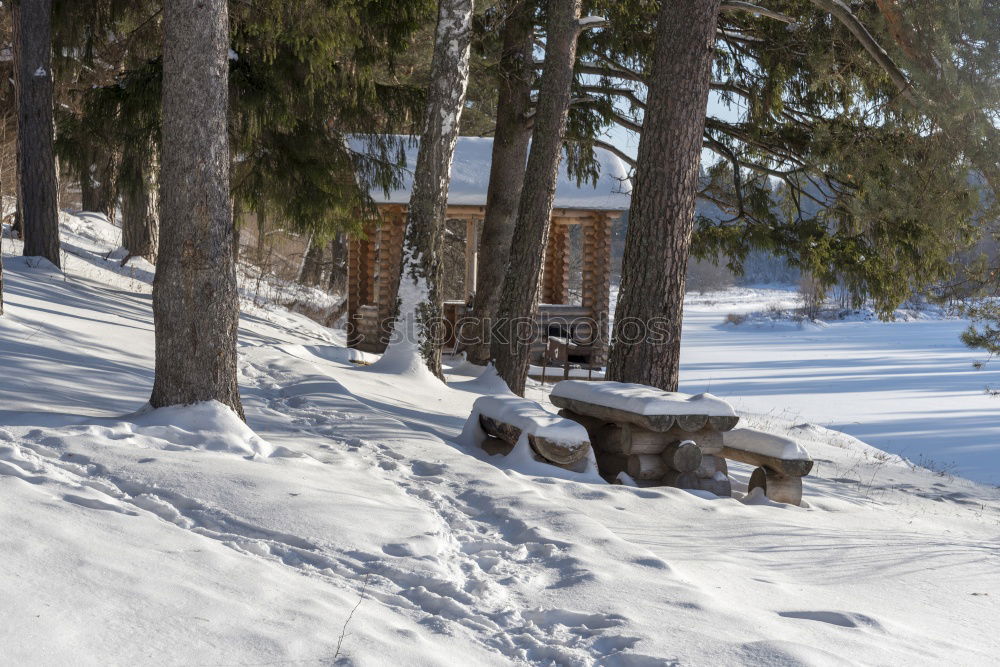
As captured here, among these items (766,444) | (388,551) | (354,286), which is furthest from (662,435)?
(354,286)

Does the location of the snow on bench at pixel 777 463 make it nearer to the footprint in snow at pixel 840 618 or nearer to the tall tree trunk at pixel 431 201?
the footprint in snow at pixel 840 618

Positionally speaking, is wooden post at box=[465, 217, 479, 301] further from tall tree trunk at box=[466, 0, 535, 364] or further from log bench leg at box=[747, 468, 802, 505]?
log bench leg at box=[747, 468, 802, 505]

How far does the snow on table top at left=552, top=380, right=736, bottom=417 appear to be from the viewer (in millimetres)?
5809

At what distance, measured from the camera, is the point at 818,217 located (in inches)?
491

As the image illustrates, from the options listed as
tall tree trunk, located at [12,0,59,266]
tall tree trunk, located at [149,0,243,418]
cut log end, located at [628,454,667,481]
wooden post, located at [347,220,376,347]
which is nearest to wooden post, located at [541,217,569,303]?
wooden post, located at [347,220,376,347]

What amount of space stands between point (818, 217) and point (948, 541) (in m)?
7.84

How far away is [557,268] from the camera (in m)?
18.6

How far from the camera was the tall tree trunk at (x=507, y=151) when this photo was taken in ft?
38.6

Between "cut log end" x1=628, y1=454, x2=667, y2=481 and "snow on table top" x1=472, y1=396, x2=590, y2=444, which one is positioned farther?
"cut log end" x1=628, y1=454, x2=667, y2=481

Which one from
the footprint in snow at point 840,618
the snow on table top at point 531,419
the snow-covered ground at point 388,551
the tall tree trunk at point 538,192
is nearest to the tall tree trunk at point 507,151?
the tall tree trunk at point 538,192

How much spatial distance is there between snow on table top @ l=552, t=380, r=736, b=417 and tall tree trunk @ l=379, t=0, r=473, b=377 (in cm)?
324

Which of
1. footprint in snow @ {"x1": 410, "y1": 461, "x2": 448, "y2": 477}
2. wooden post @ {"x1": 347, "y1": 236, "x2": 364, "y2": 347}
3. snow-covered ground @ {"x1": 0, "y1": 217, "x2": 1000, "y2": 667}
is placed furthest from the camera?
wooden post @ {"x1": 347, "y1": 236, "x2": 364, "y2": 347}

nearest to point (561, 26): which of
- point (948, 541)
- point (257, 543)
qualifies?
point (948, 541)

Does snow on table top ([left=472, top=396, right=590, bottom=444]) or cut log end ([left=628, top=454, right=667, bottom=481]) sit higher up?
snow on table top ([left=472, top=396, right=590, bottom=444])
